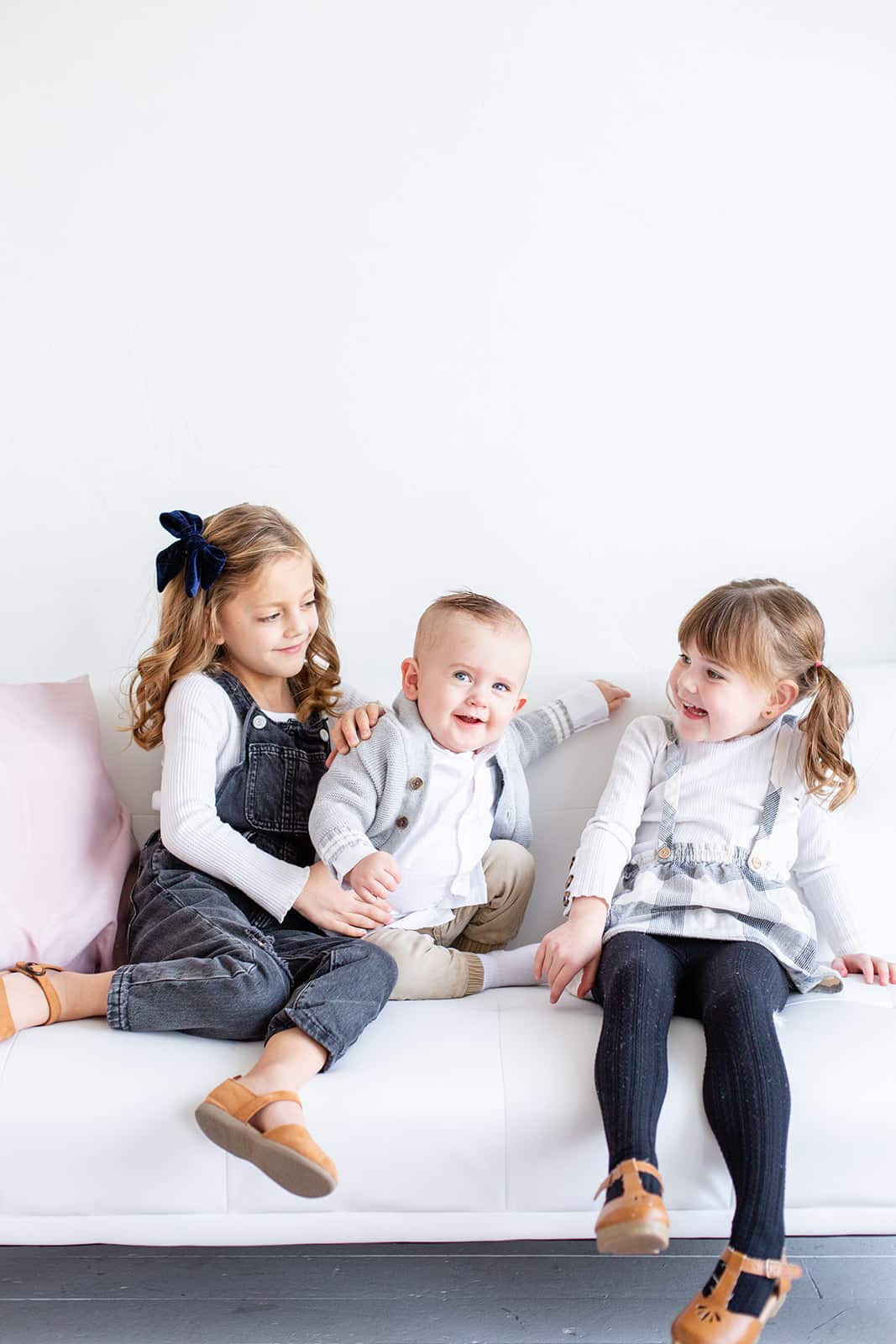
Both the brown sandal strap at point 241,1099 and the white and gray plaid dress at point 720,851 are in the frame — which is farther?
the white and gray plaid dress at point 720,851

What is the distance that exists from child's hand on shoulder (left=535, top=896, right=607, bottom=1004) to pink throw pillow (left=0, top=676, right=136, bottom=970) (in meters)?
0.68

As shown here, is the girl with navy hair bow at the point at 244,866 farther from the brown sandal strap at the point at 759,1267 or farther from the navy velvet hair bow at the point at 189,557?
the brown sandal strap at the point at 759,1267

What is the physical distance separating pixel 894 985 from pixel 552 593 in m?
0.93

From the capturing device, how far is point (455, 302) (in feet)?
6.98

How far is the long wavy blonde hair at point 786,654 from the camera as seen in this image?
167cm

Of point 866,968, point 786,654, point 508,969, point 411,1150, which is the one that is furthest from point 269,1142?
point 786,654

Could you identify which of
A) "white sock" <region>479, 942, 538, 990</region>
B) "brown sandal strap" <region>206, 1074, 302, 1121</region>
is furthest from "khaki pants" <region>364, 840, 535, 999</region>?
"brown sandal strap" <region>206, 1074, 302, 1121</region>

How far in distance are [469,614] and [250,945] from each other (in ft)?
1.86

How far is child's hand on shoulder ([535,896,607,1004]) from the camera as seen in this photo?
154 centimetres

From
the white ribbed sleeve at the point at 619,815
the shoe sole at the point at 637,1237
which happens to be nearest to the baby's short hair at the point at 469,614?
the white ribbed sleeve at the point at 619,815

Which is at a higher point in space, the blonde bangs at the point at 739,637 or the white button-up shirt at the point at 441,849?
the blonde bangs at the point at 739,637

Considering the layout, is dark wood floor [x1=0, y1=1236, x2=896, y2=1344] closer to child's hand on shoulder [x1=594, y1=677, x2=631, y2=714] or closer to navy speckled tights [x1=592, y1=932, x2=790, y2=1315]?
navy speckled tights [x1=592, y1=932, x2=790, y2=1315]

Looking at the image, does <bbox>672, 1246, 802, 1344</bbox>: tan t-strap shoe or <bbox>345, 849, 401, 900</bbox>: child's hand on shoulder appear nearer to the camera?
<bbox>672, 1246, 802, 1344</bbox>: tan t-strap shoe

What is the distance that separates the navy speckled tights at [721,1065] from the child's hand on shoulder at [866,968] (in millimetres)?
145
